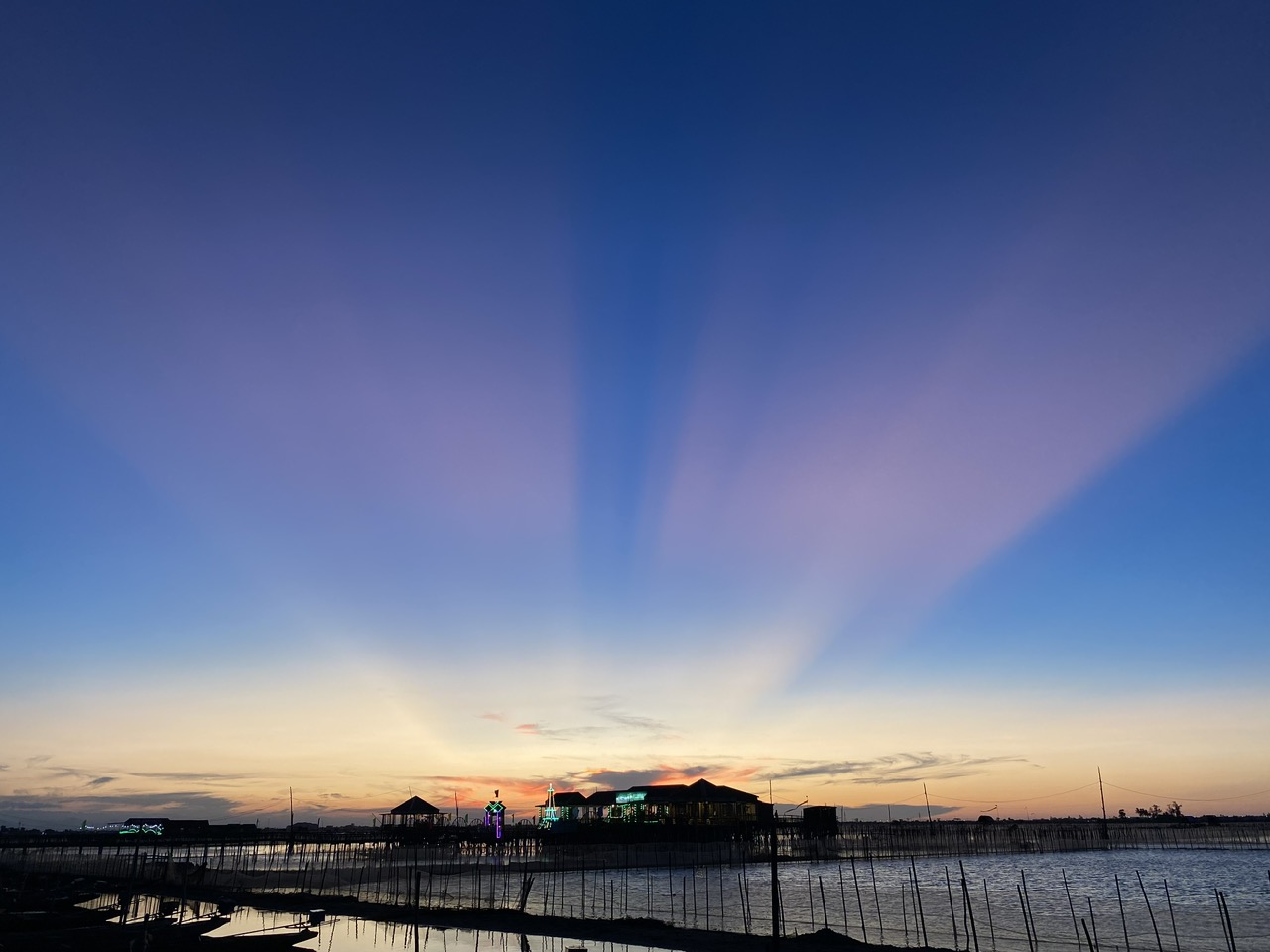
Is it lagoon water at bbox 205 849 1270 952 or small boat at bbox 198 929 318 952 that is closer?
small boat at bbox 198 929 318 952

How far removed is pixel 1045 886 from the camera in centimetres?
9412

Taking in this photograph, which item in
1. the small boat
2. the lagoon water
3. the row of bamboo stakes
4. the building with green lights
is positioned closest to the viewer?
the small boat

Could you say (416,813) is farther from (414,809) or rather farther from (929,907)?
(929,907)

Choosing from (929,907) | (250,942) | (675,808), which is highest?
(675,808)

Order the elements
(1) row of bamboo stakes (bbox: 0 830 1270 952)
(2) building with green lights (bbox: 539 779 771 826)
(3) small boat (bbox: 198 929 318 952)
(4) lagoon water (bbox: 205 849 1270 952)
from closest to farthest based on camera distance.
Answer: (3) small boat (bbox: 198 929 318 952) < (4) lagoon water (bbox: 205 849 1270 952) < (1) row of bamboo stakes (bbox: 0 830 1270 952) < (2) building with green lights (bbox: 539 779 771 826)

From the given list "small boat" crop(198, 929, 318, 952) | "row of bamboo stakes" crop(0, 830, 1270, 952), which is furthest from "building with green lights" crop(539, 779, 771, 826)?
"small boat" crop(198, 929, 318, 952)

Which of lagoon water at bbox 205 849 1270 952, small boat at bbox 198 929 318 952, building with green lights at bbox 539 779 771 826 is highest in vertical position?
building with green lights at bbox 539 779 771 826

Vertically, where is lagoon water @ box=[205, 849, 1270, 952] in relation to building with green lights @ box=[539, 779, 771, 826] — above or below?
below

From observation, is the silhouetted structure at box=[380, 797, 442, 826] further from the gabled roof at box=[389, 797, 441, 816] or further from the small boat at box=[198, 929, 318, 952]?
the small boat at box=[198, 929, 318, 952]

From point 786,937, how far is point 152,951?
116ft

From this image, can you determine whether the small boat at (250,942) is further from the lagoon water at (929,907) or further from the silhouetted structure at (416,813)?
the silhouetted structure at (416,813)

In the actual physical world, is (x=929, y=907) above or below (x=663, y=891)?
below

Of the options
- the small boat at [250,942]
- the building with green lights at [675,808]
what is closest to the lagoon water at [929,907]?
the small boat at [250,942]

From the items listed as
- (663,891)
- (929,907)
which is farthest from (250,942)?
(929,907)
